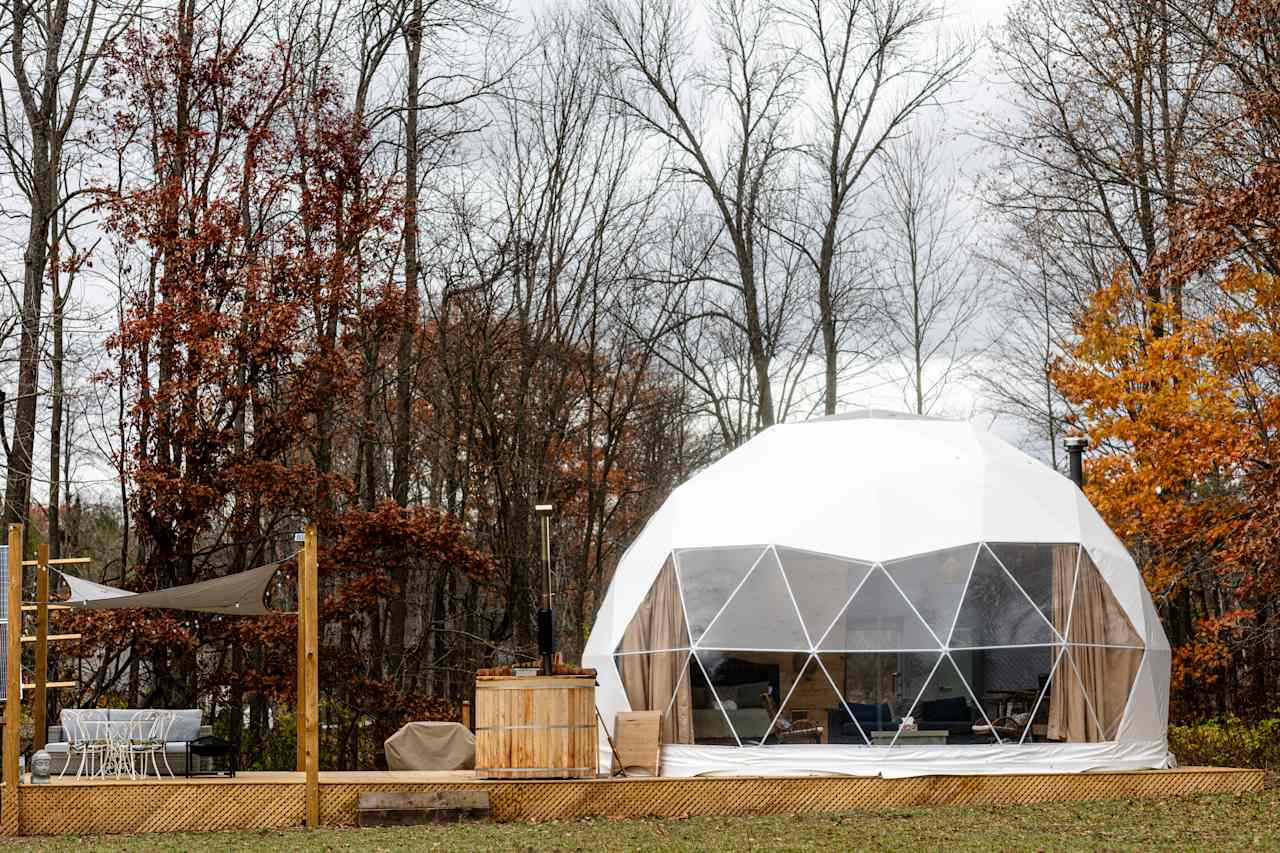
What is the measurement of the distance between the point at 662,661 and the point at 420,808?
3314mm

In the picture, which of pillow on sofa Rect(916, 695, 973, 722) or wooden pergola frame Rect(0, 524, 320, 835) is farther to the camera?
pillow on sofa Rect(916, 695, 973, 722)

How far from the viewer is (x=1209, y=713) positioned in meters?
20.8

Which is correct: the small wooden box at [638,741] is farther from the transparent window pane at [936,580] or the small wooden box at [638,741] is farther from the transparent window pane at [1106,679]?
the transparent window pane at [1106,679]

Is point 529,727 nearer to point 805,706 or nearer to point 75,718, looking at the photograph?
point 805,706

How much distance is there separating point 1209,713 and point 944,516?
9.38m

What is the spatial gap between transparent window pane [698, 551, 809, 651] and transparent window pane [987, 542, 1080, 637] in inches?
84.5

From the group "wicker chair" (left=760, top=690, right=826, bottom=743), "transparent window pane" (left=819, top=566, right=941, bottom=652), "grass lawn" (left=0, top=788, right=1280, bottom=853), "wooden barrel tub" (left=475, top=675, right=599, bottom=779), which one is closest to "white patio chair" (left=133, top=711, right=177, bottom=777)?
"grass lawn" (left=0, top=788, right=1280, bottom=853)

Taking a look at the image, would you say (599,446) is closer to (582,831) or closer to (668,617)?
(668,617)

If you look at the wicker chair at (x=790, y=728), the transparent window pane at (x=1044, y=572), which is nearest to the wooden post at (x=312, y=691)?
the wicker chair at (x=790, y=728)

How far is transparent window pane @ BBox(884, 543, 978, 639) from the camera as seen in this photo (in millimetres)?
13320

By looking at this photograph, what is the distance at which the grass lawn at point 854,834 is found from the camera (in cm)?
988

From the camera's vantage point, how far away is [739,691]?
13.6 m

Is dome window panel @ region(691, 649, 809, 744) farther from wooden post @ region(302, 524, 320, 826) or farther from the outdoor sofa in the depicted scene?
the outdoor sofa

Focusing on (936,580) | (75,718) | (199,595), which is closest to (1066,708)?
(936,580)
